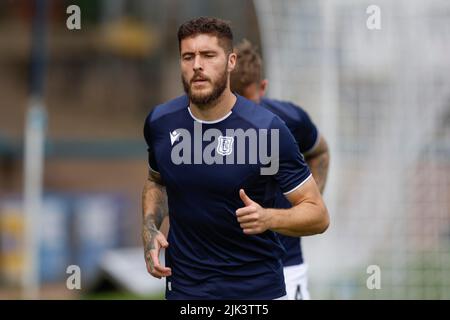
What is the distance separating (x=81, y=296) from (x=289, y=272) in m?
8.65

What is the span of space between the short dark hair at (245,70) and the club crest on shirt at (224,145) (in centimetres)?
123

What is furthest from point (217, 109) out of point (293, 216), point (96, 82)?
point (96, 82)

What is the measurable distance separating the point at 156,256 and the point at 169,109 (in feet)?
2.85

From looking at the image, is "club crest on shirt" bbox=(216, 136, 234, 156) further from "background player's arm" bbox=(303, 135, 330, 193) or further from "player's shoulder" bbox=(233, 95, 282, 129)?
"background player's arm" bbox=(303, 135, 330, 193)

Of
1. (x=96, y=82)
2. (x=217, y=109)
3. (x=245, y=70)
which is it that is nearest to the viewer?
(x=217, y=109)

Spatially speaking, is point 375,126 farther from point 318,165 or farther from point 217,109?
point 217,109

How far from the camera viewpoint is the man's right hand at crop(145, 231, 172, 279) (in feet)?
17.9

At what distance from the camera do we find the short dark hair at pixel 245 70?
266 inches

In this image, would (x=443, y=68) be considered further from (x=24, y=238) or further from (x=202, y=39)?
(x=24, y=238)

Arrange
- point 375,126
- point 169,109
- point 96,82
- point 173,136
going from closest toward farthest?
point 173,136 → point 169,109 → point 375,126 → point 96,82

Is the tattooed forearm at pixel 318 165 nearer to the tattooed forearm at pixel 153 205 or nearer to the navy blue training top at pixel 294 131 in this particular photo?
the navy blue training top at pixel 294 131

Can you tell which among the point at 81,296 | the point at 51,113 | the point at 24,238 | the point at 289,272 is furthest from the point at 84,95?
the point at 289,272

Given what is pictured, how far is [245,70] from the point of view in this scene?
22.3 feet

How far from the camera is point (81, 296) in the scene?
49.6 ft
